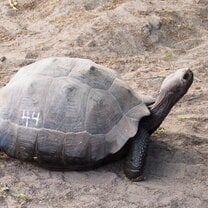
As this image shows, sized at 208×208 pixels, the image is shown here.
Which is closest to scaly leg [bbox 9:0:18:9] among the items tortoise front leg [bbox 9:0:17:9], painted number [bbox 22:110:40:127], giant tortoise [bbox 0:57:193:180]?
tortoise front leg [bbox 9:0:17:9]

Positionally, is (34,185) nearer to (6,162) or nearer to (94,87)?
(6,162)

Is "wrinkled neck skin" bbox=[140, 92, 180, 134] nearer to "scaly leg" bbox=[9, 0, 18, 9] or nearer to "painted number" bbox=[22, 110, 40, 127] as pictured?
"painted number" bbox=[22, 110, 40, 127]

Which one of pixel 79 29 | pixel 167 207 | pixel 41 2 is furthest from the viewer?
pixel 41 2

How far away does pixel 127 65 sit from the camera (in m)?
6.04

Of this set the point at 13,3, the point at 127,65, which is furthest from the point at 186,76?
the point at 13,3

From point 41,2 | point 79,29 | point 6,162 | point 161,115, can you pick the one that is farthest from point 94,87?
point 41,2

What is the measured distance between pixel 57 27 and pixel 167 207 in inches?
143

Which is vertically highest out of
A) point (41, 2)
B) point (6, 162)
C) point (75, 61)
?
point (75, 61)

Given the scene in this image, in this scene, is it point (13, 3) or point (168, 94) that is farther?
point (13, 3)

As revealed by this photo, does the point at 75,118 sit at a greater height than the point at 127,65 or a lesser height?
greater

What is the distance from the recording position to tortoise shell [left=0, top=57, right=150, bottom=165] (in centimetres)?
401

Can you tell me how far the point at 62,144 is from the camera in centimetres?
401

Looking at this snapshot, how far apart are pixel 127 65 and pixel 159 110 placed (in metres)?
1.76

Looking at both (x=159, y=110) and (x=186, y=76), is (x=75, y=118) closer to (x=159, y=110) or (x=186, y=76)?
(x=159, y=110)
